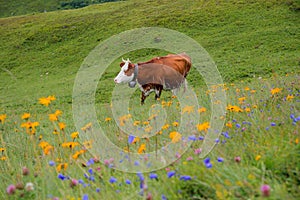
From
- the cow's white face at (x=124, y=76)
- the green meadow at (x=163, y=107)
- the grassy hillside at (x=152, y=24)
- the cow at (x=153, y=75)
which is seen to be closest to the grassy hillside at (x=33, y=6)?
the green meadow at (x=163, y=107)

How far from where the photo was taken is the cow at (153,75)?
10.3 meters

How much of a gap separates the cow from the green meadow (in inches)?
24.0

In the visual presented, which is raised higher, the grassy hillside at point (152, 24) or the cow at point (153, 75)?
the cow at point (153, 75)

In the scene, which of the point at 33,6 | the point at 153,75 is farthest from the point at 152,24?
the point at 33,6

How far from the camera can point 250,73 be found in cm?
1797

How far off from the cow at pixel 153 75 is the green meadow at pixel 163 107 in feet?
2.00

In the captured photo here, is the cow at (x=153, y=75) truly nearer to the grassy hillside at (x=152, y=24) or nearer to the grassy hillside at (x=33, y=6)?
the grassy hillside at (x=152, y=24)

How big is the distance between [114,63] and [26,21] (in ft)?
78.7

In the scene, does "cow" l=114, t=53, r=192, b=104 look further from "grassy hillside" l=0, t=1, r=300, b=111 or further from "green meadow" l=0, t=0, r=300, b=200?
"grassy hillside" l=0, t=1, r=300, b=111

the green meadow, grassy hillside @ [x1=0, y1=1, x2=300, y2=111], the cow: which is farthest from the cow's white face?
grassy hillside @ [x1=0, y1=1, x2=300, y2=111]

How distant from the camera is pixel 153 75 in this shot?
1094 cm

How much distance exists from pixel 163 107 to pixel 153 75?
4853 millimetres

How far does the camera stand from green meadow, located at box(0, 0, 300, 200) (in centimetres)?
245

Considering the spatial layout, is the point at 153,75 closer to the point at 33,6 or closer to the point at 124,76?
the point at 124,76
